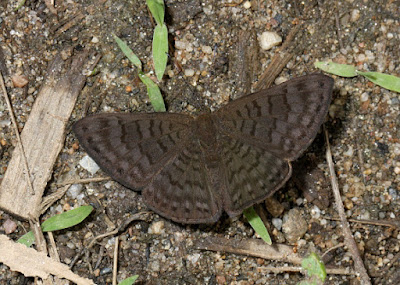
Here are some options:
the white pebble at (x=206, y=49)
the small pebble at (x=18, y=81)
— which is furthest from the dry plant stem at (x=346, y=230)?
the small pebble at (x=18, y=81)

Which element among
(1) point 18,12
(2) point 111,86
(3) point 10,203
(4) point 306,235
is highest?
(1) point 18,12

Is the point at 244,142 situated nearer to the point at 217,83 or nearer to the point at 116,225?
the point at 217,83

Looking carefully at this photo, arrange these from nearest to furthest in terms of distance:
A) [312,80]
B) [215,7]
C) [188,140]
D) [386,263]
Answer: [312,80], [188,140], [386,263], [215,7]

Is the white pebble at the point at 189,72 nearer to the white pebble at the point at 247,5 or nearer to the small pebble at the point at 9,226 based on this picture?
the white pebble at the point at 247,5

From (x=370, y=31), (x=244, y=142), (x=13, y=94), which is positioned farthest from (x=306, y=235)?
(x=13, y=94)

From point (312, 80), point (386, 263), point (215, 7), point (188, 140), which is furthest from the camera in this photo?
point (215, 7)

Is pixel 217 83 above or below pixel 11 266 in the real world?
above
